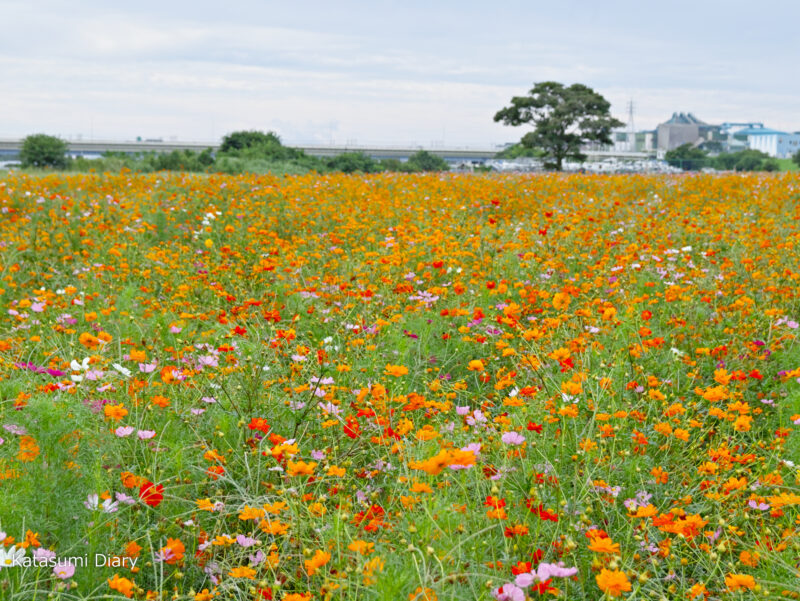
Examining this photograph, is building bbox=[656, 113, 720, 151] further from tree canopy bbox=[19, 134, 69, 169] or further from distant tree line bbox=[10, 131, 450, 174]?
tree canopy bbox=[19, 134, 69, 169]

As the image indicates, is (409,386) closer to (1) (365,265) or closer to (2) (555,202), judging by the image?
(1) (365,265)

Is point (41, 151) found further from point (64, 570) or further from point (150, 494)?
point (64, 570)

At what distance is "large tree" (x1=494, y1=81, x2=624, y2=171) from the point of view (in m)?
35.8

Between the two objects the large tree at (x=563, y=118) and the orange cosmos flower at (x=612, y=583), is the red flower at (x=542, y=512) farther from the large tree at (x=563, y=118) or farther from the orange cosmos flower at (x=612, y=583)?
the large tree at (x=563, y=118)

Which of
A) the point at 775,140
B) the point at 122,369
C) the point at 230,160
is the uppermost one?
the point at 775,140

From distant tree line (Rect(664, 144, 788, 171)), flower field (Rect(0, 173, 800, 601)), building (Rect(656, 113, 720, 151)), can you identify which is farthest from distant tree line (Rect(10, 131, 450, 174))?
building (Rect(656, 113, 720, 151))

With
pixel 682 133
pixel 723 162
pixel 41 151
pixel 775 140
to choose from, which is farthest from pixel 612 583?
pixel 775 140

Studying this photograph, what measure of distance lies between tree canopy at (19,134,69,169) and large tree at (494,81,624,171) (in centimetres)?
2261

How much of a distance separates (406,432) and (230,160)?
711 inches

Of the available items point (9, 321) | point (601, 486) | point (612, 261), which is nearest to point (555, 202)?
point (612, 261)

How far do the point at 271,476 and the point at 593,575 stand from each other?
1.12 m

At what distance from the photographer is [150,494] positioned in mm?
2074

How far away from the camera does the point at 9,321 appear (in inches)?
177

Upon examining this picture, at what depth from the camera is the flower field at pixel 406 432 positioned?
1878 millimetres
